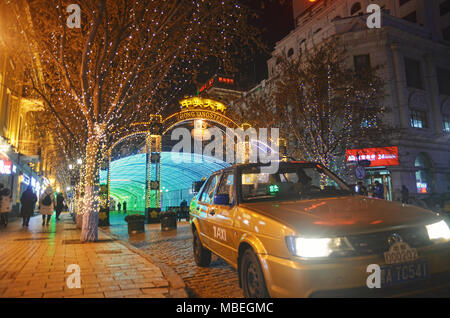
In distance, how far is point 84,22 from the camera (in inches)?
420

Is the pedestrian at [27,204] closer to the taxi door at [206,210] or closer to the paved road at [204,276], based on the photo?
the paved road at [204,276]

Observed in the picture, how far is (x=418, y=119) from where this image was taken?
91.5 feet

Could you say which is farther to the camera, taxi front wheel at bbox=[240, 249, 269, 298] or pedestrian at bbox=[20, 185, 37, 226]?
pedestrian at bbox=[20, 185, 37, 226]

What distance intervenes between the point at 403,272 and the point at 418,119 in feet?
99.2

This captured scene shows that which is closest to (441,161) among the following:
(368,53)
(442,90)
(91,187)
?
(442,90)

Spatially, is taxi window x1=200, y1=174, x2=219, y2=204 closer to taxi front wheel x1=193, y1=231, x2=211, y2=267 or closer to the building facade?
taxi front wheel x1=193, y1=231, x2=211, y2=267

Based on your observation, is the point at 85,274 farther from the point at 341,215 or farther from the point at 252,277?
the point at 341,215

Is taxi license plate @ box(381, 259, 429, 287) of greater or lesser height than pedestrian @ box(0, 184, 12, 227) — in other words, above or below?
below

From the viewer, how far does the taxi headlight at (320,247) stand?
2.77 meters

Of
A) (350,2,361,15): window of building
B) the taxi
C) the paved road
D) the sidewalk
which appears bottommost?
the paved road

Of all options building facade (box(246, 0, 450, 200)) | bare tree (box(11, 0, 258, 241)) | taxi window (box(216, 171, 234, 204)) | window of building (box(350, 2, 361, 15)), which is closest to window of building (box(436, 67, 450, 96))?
building facade (box(246, 0, 450, 200))

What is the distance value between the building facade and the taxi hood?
76.9 feet

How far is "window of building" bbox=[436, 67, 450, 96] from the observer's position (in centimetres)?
3028

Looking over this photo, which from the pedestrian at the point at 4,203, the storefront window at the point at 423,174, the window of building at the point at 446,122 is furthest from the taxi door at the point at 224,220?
the window of building at the point at 446,122
